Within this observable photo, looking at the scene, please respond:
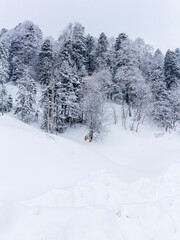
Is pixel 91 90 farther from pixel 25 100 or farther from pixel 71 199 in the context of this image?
pixel 71 199

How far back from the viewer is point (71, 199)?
14.1ft

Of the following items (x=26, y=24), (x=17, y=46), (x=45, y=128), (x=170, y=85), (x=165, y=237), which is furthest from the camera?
(x=26, y=24)

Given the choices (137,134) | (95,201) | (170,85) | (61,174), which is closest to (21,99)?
(137,134)

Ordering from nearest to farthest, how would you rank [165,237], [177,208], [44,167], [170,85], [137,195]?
[165,237], [177,208], [137,195], [44,167], [170,85]

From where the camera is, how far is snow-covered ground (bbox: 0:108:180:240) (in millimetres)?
2545

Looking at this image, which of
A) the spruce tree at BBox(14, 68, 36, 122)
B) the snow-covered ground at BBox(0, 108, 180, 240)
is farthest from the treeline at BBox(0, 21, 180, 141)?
the snow-covered ground at BBox(0, 108, 180, 240)

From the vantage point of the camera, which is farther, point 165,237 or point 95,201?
point 95,201

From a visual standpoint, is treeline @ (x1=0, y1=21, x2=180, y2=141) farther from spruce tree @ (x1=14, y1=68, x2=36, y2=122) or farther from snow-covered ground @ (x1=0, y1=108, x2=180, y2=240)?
snow-covered ground @ (x1=0, y1=108, x2=180, y2=240)

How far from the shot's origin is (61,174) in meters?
5.90

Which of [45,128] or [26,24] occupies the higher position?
[26,24]

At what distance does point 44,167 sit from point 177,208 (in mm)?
4624

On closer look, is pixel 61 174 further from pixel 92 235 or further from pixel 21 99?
pixel 21 99

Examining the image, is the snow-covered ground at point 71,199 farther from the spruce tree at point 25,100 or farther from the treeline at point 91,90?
the spruce tree at point 25,100

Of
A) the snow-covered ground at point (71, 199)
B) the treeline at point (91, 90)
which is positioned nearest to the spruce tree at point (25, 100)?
the treeline at point (91, 90)
